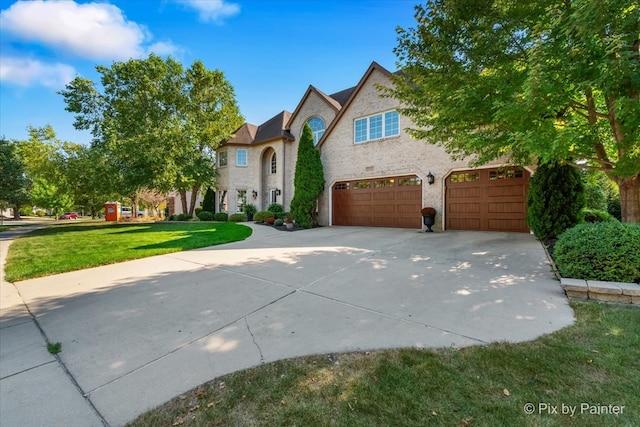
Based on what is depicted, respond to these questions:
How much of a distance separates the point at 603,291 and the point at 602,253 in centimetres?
83

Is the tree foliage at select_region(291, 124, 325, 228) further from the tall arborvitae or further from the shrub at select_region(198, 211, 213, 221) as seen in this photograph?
the tall arborvitae

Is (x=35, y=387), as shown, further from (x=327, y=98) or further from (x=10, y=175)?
(x=10, y=175)

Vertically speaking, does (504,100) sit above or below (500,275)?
above

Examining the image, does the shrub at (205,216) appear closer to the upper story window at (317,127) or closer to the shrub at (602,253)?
the upper story window at (317,127)

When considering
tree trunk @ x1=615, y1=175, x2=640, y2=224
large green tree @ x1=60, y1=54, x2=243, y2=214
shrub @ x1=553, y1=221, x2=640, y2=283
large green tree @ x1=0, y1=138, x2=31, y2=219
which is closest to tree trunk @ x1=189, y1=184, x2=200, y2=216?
large green tree @ x1=60, y1=54, x2=243, y2=214

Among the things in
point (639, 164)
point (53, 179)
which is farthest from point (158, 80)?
point (639, 164)

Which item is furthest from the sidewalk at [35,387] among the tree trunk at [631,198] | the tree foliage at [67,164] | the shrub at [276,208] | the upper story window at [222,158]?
the upper story window at [222,158]

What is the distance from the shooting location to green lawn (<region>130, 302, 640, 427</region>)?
200 cm

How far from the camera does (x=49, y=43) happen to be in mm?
10078

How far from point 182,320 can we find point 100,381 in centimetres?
121

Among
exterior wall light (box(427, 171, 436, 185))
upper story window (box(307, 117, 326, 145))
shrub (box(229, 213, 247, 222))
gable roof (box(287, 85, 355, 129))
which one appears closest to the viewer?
exterior wall light (box(427, 171, 436, 185))

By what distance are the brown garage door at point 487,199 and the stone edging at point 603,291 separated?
21.1 ft

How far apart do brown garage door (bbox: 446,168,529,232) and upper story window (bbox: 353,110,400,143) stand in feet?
12.3

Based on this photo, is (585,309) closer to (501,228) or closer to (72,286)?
(501,228)
